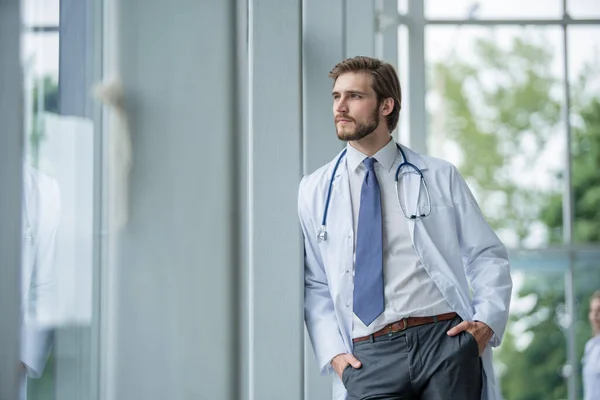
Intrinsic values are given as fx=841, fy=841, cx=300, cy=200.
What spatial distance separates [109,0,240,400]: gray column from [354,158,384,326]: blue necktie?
1552 mm

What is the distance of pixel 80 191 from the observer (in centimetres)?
131

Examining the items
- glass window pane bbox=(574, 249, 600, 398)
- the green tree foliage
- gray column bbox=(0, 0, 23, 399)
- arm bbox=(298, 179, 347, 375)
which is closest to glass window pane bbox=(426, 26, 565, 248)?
the green tree foliage

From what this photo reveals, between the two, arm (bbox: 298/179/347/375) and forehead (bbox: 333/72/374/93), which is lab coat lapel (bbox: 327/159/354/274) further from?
forehead (bbox: 333/72/374/93)

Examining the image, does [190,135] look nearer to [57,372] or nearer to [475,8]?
→ [57,372]

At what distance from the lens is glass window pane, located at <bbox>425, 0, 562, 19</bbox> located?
19.0ft

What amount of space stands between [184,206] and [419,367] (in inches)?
64.0

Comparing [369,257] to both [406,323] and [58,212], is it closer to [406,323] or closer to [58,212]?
[406,323]

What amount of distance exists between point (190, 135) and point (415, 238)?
1691mm

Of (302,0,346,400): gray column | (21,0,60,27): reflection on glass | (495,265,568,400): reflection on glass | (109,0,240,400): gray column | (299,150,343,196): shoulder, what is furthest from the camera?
(495,265,568,400): reflection on glass

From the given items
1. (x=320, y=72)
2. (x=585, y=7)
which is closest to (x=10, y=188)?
(x=320, y=72)

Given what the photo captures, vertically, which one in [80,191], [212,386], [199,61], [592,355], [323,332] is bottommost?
[592,355]

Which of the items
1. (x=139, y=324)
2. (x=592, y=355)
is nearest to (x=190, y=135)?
(x=139, y=324)

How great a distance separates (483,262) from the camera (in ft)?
8.55

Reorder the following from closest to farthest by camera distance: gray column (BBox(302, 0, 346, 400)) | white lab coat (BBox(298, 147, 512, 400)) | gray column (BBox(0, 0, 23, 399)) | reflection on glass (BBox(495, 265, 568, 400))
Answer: gray column (BBox(0, 0, 23, 399)) → white lab coat (BBox(298, 147, 512, 400)) → gray column (BBox(302, 0, 346, 400)) → reflection on glass (BBox(495, 265, 568, 400))
